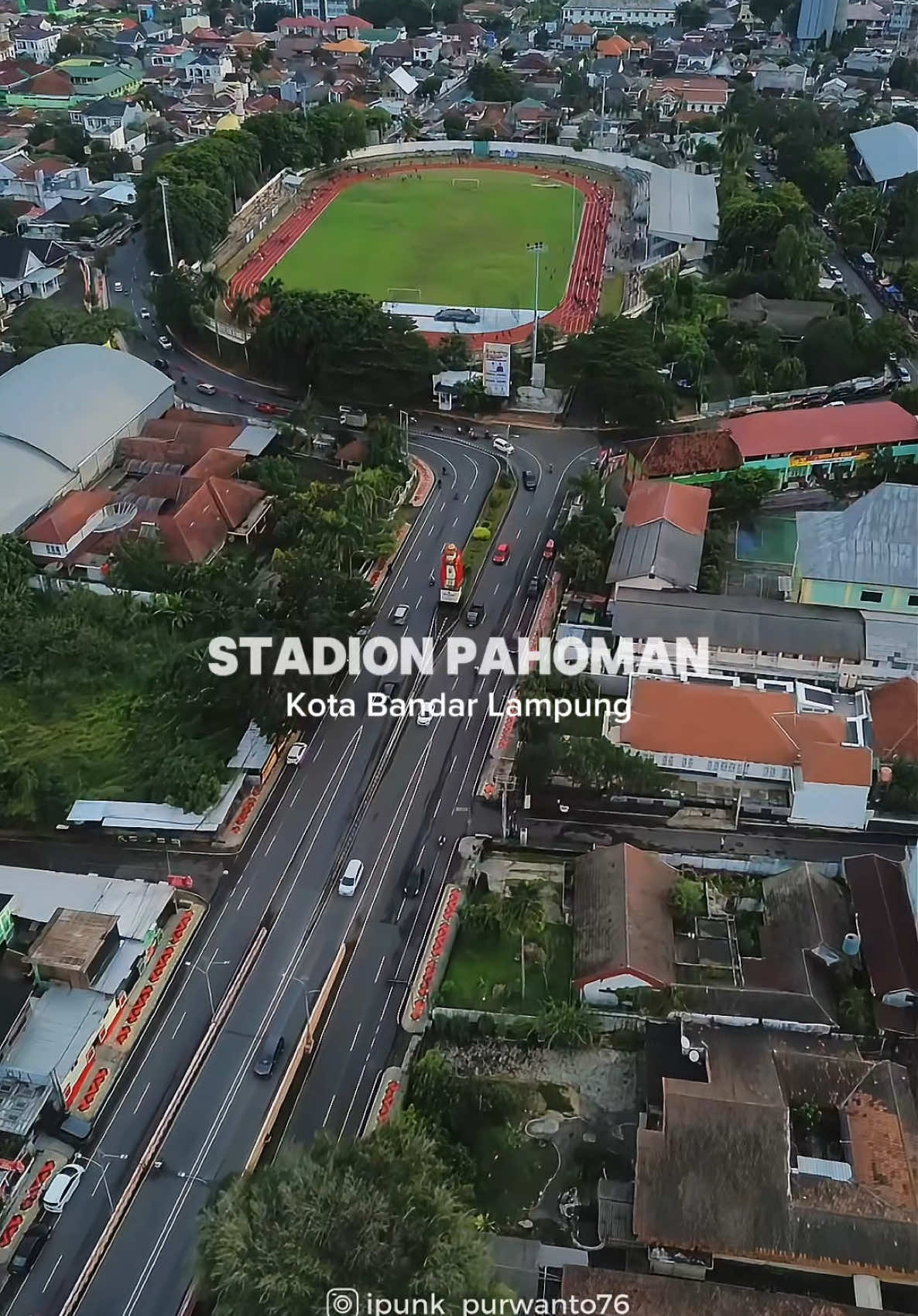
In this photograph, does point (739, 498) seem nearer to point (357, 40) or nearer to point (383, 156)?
point (383, 156)

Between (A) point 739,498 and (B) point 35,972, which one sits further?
(A) point 739,498

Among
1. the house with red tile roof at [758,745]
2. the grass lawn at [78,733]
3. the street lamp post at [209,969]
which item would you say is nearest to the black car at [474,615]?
the house with red tile roof at [758,745]

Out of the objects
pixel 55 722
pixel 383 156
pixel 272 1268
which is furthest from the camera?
pixel 383 156

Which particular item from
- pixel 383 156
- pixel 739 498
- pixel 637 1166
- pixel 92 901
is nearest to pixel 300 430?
pixel 739 498

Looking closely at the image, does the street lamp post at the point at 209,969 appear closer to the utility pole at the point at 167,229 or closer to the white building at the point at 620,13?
the utility pole at the point at 167,229

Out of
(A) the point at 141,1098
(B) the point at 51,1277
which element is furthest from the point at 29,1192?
(A) the point at 141,1098
